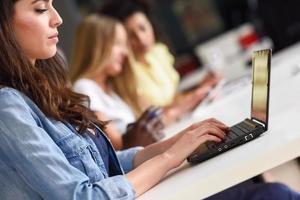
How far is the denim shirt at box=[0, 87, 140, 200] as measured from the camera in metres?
1.13

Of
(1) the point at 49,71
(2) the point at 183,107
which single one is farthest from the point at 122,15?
(1) the point at 49,71

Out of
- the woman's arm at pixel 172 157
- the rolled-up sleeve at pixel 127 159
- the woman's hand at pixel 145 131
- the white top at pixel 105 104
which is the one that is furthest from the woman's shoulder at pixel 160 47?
the woman's arm at pixel 172 157

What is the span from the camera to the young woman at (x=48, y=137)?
44.7 inches

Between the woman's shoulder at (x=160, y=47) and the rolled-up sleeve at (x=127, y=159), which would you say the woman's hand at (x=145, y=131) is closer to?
the rolled-up sleeve at (x=127, y=159)

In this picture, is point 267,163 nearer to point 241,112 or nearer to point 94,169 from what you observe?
point 94,169

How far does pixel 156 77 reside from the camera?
11.2ft

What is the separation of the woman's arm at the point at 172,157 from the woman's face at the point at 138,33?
2069mm

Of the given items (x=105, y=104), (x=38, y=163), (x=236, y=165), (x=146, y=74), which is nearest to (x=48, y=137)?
(x=38, y=163)

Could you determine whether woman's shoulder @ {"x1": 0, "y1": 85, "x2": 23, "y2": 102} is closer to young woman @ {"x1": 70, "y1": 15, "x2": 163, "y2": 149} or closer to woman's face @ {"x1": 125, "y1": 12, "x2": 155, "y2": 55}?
young woman @ {"x1": 70, "y1": 15, "x2": 163, "y2": 149}

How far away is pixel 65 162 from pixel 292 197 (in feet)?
1.64

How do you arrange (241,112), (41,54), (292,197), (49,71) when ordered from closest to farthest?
(292,197)
(41,54)
(49,71)
(241,112)

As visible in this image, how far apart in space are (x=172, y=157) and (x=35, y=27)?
433 mm

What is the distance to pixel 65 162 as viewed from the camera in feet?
3.79

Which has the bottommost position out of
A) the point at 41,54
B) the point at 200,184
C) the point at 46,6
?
the point at 200,184
